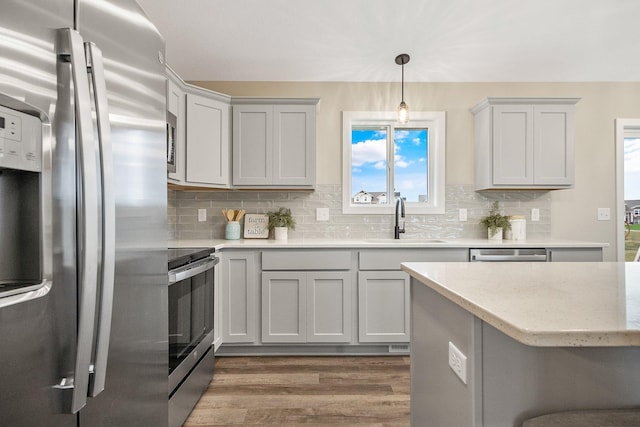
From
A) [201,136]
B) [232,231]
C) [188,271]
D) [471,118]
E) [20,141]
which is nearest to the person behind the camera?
[20,141]

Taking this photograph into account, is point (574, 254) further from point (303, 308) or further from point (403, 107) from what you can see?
point (303, 308)

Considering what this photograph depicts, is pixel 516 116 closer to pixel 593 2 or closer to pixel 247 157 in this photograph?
pixel 593 2

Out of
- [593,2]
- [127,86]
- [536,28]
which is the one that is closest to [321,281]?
[127,86]

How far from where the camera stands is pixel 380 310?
2.73 meters

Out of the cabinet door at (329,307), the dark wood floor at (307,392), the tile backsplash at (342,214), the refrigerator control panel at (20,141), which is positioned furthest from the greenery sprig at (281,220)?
the refrigerator control panel at (20,141)

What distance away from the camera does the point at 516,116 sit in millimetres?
3018

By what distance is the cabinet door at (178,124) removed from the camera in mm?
2584

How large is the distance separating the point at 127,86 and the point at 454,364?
1.26 m

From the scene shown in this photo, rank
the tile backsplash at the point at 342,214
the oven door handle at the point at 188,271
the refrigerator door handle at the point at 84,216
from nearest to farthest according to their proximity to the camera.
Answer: the refrigerator door handle at the point at 84,216, the oven door handle at the point at 188,271, the tile backsplash at the point at 342,214

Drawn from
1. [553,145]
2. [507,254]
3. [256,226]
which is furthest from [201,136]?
[553,145]

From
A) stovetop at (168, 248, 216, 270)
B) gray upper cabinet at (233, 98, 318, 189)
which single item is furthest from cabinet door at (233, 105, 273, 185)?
stovetop at (168, 248, 216, 270)

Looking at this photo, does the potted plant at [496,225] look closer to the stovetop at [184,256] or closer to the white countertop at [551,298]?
the white countertop at [551,298]

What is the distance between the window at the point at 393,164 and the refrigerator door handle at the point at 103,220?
270 centimetres

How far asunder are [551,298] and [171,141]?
2394 millimetres
